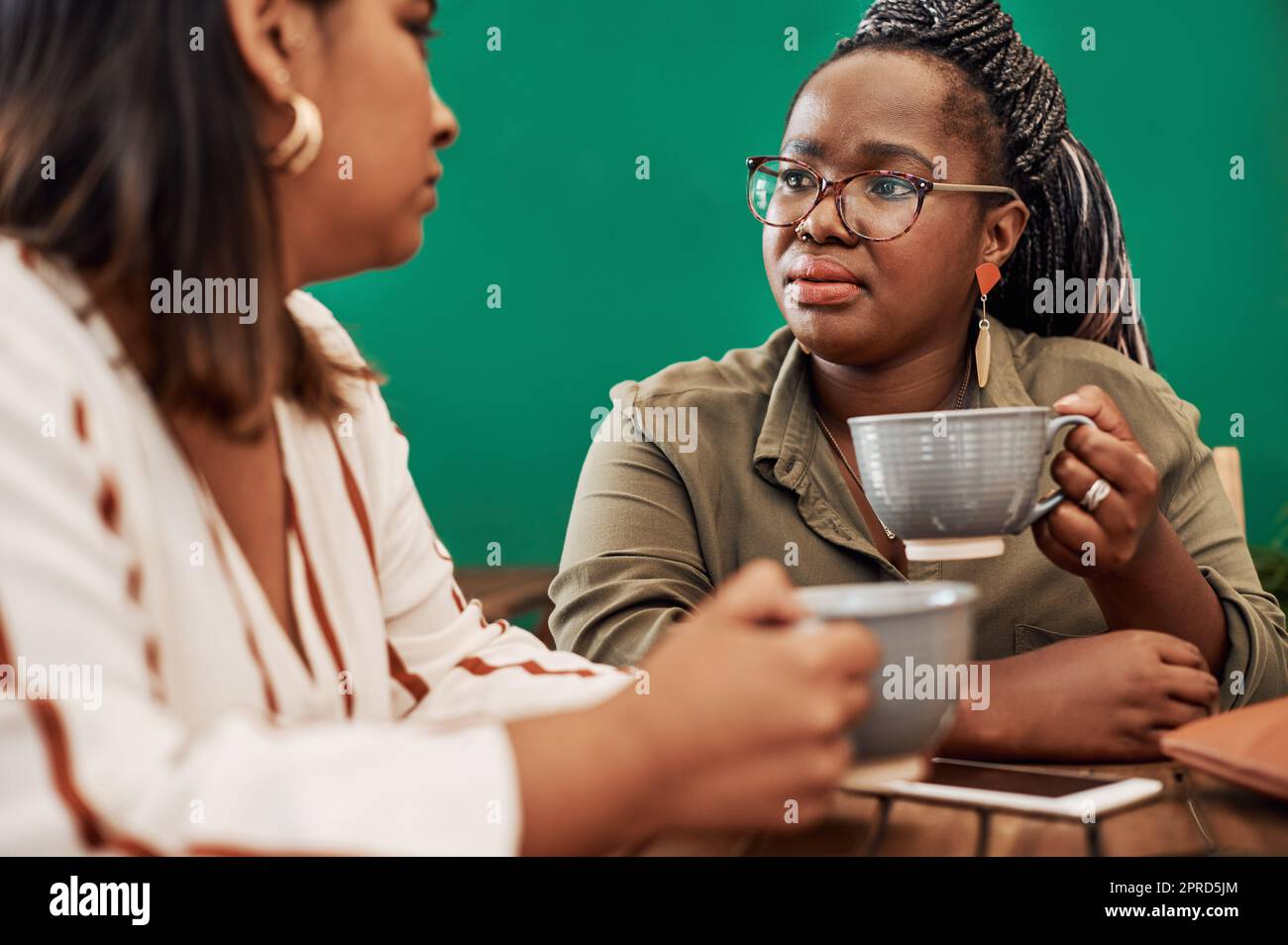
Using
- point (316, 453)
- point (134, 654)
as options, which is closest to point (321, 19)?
point (316, 453)

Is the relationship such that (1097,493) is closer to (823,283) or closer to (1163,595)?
(1163,595)

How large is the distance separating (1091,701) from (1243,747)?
0.84ft

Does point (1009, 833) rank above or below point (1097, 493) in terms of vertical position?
below

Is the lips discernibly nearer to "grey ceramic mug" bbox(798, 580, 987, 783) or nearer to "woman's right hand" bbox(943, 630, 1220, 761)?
"woman's right hand" bbox(943, 630, 1220, 761)

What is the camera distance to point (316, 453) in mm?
947

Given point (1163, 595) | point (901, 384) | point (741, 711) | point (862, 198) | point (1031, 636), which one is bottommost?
point (1031, 636)

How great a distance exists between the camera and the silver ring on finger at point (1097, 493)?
3.74 ft

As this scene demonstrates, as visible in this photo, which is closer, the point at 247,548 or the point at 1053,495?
the point at 247,548

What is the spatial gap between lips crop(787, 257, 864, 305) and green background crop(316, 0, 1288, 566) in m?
2.15

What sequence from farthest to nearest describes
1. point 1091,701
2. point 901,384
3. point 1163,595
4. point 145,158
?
1. point 901,384
2. point 1163,595
3. point 1091,701
4. point 145,158

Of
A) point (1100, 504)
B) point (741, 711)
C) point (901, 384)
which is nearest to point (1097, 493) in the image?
point (1100, 504)

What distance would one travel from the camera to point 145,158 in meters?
0.68

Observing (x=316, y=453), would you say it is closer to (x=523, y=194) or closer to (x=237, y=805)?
(x=237, y=805)

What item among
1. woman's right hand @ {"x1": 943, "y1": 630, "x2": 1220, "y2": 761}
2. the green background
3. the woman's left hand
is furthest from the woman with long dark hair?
the green background
